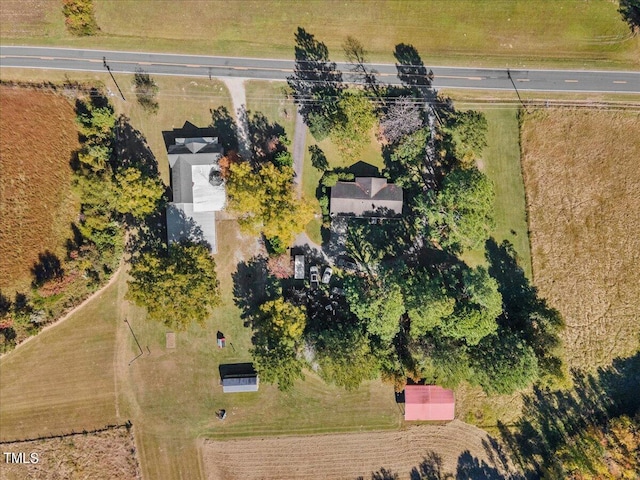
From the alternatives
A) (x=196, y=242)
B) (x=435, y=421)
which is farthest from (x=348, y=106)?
(x=435, y=421)

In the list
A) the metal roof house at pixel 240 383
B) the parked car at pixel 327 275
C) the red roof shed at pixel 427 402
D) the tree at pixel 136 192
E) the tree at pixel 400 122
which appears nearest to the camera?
the tree at pixel 136 192

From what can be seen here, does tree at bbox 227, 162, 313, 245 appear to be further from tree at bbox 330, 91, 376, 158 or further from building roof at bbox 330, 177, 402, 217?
tree at bbox 330, 91, 376, 158

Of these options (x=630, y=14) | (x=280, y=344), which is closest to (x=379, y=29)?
(x=630, y=14)

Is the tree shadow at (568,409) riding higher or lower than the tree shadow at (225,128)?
lower

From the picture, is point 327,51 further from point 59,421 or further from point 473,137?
point 59,421

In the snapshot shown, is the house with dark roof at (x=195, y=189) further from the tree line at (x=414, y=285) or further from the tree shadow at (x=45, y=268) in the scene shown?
the tree shadow at (x=45, y=268)

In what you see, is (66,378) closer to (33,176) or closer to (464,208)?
(33,176)

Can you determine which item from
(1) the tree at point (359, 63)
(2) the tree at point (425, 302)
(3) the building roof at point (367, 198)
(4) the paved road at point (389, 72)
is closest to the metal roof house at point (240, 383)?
(2) the tree at point (425, 302)

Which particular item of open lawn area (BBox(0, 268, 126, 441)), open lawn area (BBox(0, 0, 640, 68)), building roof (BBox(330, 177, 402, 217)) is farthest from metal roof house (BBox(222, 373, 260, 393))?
open lawn area (BBox(0, 0, 640, 68))

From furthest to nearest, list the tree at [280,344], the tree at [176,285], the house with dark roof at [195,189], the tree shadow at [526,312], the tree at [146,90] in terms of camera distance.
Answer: the tree at [146,90]
the house with dark roof at [195,189]
the tree shadow at [526,312]
the tree at [280,344]
the tree at [176,285]
